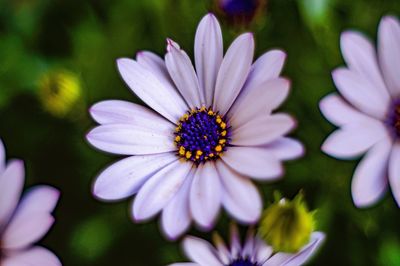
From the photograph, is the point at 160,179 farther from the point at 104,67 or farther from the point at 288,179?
the point at 104,67

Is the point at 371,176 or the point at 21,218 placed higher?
the point at 21,218

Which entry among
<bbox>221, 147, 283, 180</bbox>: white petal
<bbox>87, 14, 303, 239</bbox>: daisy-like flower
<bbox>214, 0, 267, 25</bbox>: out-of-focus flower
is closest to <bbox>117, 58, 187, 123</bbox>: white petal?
<bbox>87, 14, 303, 239</bbox>: daisy-like flower

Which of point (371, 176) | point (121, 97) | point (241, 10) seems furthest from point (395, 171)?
point (121, 97)

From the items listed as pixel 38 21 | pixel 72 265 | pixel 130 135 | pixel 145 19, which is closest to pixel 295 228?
pixel 130 135

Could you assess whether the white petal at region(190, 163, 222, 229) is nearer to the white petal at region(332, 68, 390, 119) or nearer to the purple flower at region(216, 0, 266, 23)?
the white petal at region(332, 68, 390, 119)

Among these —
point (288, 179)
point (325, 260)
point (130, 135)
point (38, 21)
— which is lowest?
point (325, 260)

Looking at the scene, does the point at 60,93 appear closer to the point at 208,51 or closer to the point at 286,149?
the point at 208,51

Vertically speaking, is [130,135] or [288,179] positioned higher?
[130,135]

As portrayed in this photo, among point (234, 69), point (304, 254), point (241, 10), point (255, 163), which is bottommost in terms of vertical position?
point (304, 254)
